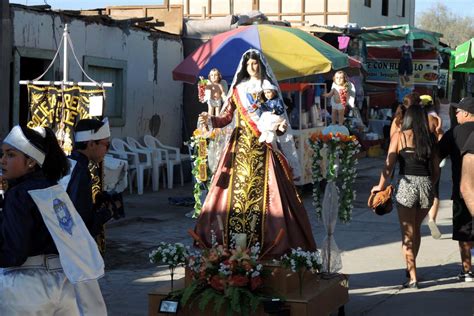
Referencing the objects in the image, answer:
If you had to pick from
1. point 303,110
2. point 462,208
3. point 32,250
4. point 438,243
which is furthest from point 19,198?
point 303,110

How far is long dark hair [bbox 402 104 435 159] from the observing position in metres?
8.59

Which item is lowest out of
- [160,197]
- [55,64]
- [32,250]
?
[160,197]

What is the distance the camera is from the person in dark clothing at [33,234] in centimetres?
441

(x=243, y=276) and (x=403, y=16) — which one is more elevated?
(x=403, y=16)

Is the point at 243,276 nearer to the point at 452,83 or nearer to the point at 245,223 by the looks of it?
the point at 245,223

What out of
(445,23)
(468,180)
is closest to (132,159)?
(468,180)

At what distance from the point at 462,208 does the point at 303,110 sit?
7.38 metres

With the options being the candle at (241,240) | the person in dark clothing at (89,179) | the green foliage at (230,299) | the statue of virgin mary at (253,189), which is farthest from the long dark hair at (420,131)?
the person in dark clothing at (89,179)

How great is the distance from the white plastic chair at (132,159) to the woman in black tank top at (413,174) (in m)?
7.67

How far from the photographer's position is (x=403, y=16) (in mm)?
35750

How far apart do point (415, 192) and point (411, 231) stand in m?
0.37

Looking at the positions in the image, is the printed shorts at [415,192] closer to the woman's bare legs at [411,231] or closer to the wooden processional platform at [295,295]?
the woman's bare legs at [411,231]

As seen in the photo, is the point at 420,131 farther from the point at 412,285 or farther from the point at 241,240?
the point at 241,240

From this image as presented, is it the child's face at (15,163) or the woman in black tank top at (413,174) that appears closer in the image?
the child's face at (15,163)
